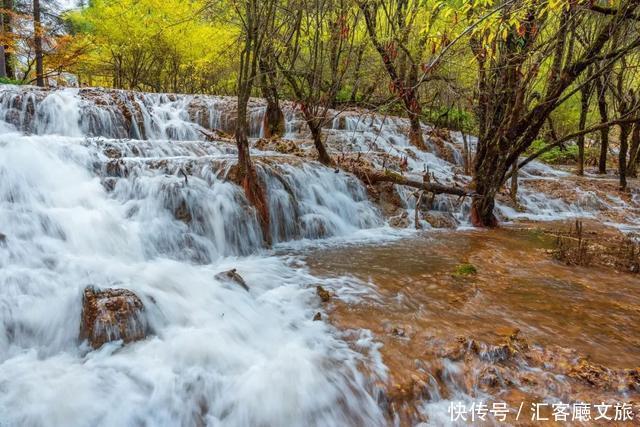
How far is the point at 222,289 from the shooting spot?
3949 mm

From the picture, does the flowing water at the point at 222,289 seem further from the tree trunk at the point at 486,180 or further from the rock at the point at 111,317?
the tree trunk at the point at 486,180

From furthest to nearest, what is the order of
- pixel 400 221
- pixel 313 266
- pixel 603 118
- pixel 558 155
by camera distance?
pixel 558 155
pixel 603 118
pixel 400 221
pixel 313 266

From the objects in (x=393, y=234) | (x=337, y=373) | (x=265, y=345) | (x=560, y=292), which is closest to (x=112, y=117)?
(x=393, y=234)

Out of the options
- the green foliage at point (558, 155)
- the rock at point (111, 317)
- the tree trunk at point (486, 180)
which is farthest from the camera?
the green foliage at point (558, 155)

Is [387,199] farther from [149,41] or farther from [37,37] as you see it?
[37,37]

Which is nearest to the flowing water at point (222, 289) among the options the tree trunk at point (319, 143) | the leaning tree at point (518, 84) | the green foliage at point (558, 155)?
the tree trunk at point (319, 143)

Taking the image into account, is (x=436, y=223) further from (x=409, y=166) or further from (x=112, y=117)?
(x=112, y=117)

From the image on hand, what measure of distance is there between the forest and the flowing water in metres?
0.02

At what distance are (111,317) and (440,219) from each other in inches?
Answer: 237

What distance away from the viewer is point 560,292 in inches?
163

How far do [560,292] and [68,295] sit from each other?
182 inches

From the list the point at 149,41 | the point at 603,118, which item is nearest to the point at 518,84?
the point at 603,118

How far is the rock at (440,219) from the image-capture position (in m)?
7.48

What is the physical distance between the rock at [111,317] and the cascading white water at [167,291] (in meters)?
0.08
